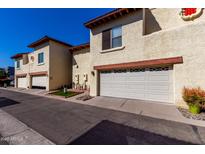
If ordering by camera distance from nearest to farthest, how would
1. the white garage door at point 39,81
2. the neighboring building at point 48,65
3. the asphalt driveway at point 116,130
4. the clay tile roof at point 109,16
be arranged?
the asphalt driveway at point 116,130 → the clay tile roof at point 109,16 → the neighboring building at point 48,65 → the white garage door at point 39,81

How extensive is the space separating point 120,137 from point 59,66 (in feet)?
47.5

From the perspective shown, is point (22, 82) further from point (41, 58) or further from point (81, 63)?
point (81, 63)

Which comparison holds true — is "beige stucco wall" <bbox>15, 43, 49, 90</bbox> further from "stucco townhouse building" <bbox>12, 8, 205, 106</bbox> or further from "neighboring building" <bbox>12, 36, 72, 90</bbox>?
"stucco townhouse building" <bbox>12, 8, 205, 106</bbox>

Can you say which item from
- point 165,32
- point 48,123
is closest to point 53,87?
point 48,123

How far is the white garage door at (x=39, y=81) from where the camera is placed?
15.9m

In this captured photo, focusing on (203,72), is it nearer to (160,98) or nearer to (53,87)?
(160,98)

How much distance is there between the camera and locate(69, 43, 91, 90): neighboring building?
14.6m

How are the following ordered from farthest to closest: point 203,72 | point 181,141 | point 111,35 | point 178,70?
point 111,35 → point 178,70 → point 203,72 → point 181,141

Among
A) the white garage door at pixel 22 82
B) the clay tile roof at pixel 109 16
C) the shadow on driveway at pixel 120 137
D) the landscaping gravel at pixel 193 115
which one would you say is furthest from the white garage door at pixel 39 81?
the landscaping gravel at pixel 193 115

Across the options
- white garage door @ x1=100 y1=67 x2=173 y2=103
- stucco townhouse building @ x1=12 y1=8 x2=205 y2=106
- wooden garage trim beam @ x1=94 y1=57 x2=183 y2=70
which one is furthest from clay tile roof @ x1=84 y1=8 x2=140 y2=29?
white garage door @ x1=100 y1=67 x2=173 y2=103

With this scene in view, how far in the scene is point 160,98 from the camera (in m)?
7.61

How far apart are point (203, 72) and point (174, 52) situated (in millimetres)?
1852

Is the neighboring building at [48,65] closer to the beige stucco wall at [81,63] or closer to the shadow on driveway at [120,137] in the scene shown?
the beige stucco wall at [81,63]

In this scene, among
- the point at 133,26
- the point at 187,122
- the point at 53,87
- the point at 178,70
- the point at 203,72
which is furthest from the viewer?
the point at 53,87
